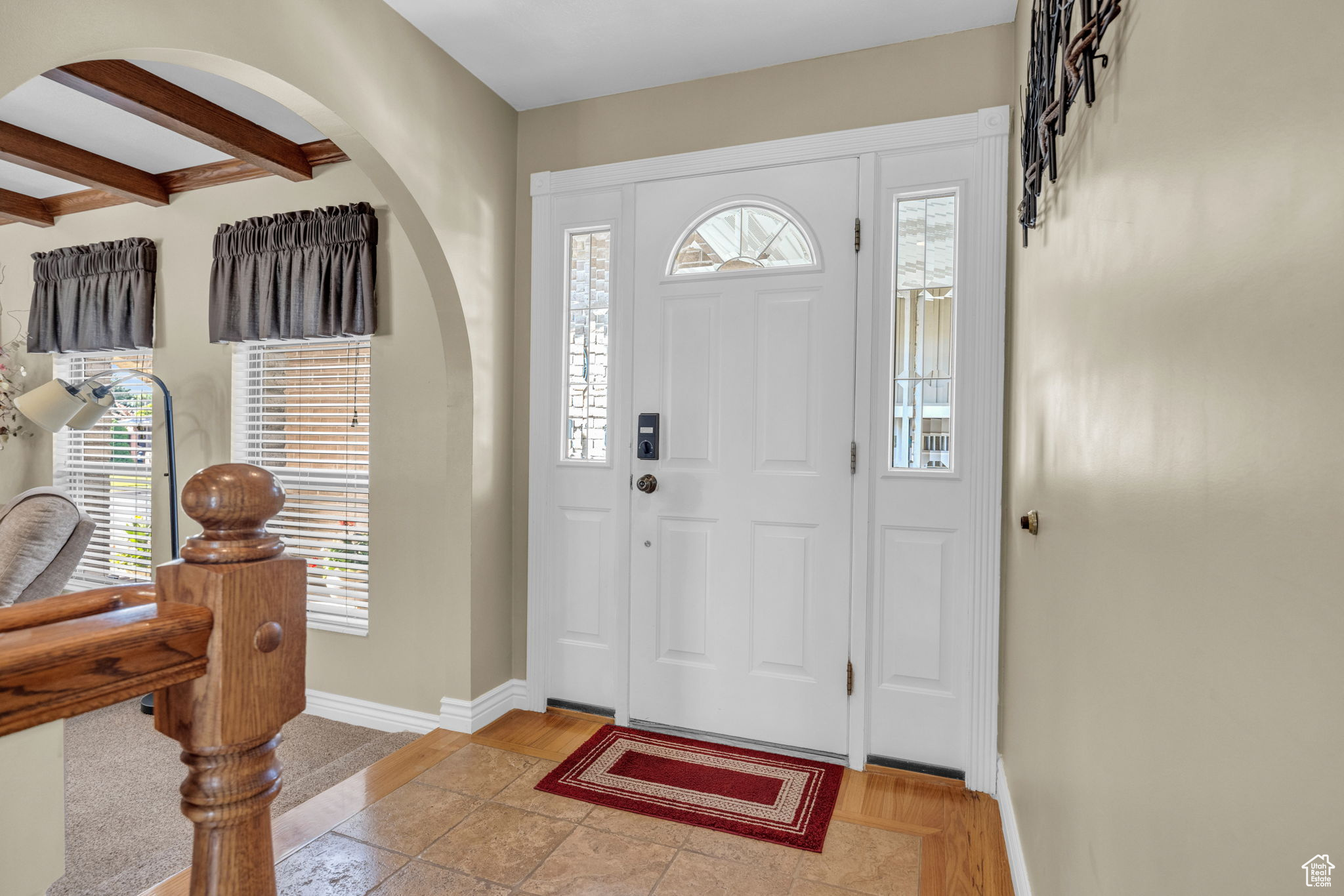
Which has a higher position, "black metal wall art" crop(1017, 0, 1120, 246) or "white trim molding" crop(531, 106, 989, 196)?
"white trim molding" crop(531, 106, 989, 196)

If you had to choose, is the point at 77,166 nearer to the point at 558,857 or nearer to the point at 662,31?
the point at 662,31

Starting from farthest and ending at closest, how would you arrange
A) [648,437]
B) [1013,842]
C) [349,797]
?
1. [648,437]
2. [349,797]
3. [1013,842]

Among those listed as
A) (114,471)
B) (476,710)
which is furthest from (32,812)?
(114,471)

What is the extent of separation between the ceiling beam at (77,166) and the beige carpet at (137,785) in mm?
2353

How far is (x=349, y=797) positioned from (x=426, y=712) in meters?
0.79

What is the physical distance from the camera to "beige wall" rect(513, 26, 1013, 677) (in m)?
2.42

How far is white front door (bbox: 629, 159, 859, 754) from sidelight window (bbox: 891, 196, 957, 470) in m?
0.16

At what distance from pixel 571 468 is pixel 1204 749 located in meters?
2.47

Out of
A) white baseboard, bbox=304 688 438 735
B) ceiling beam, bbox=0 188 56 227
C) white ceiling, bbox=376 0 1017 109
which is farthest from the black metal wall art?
ceiling beam, bbox=0 188 56 227

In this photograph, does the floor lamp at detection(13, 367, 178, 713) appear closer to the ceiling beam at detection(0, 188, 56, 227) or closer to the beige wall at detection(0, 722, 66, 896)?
the beige wall at detection(0, 722, 66, 896)

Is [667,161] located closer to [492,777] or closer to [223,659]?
[492,777]

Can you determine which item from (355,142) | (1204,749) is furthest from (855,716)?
(355,142)

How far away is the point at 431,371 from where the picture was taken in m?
3.04

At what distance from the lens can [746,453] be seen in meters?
2.66
